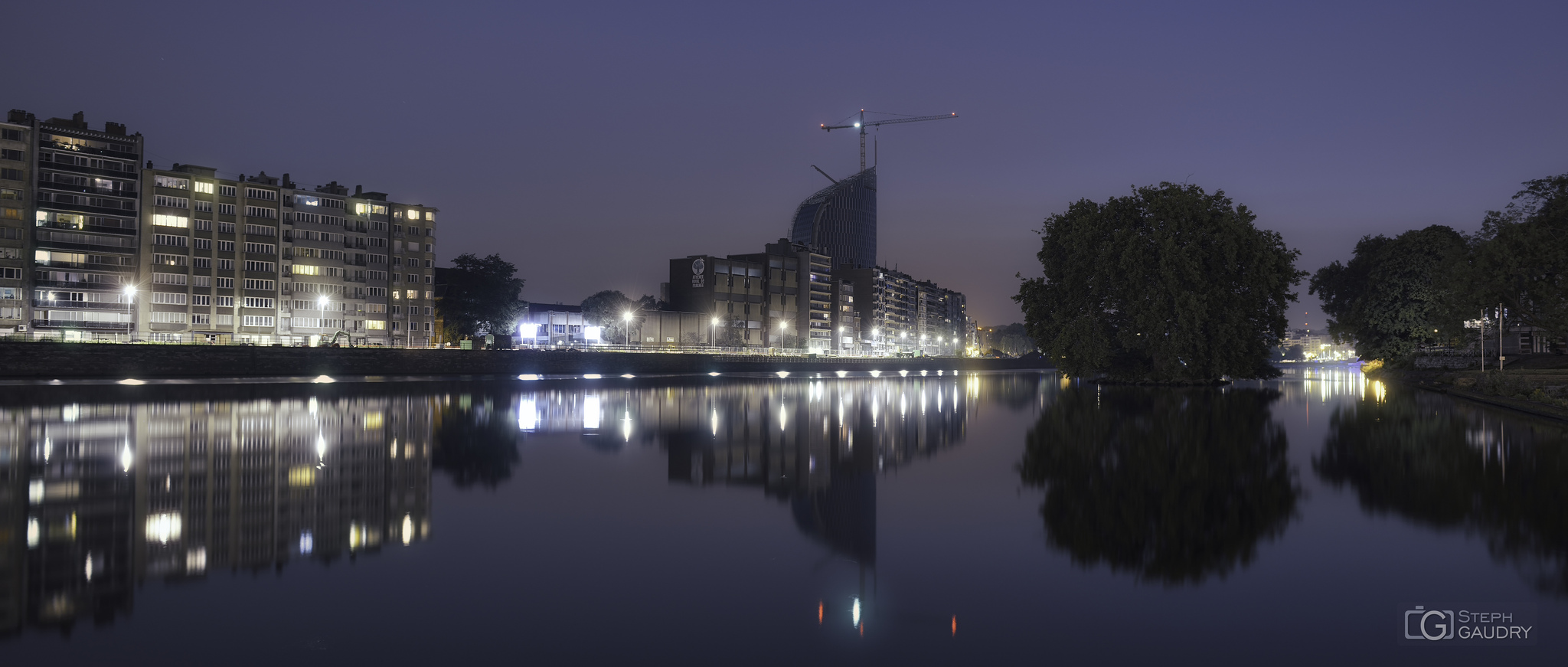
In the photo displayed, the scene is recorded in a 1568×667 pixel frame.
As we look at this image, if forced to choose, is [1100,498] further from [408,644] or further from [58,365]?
[58,365]

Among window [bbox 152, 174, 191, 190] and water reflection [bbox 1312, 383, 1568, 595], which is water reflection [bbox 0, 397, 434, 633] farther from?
window [bbox 152, 174, 191, 190]

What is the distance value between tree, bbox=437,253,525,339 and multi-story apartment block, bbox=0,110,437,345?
3.22 meters

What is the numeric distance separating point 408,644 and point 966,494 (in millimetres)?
9256

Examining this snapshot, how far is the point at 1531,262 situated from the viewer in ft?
174

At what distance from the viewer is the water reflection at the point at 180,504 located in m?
8.63

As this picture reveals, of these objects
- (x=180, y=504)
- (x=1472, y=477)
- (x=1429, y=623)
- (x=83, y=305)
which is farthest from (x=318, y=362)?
(x=1429, y=623)

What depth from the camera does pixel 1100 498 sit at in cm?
1330

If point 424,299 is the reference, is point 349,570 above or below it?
below

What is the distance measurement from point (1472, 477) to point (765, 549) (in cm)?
1288

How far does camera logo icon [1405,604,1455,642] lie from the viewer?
23.5ft

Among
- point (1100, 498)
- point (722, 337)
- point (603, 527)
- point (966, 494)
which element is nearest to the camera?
point (603, 527)

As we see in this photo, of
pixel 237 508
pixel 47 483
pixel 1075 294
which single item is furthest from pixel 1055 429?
pixel 1075 294

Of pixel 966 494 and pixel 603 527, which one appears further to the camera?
pixel 966 494

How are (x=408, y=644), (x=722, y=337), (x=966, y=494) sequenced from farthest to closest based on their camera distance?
(x=722, y=337)
(x=966, y=494)
(x=408, y=644)
